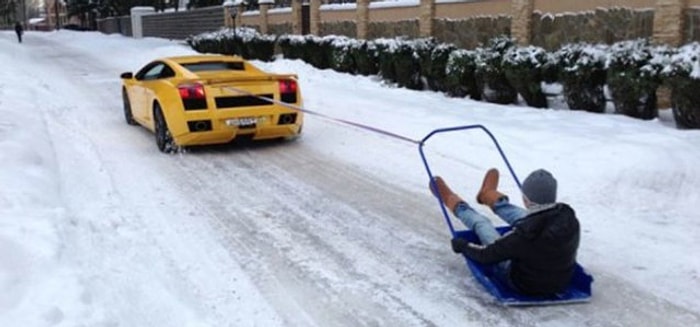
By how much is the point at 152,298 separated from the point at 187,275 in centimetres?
44

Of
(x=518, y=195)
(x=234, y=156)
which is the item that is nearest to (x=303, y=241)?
(x=518, y=195)

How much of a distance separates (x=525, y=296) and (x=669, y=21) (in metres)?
7.87

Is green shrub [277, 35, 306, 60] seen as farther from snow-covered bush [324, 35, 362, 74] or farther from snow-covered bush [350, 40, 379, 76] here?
snow-covered bush [350, 40, 379, 76]

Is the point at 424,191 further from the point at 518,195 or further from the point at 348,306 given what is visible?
the point at 348,306

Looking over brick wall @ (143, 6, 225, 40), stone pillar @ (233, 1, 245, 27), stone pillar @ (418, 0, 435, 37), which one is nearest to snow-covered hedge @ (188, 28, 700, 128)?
stone pillar @ (418, 0, 435, 37)

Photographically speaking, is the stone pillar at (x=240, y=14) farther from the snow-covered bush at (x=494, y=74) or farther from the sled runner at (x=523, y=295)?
the sled runner at (x=523, y=295)

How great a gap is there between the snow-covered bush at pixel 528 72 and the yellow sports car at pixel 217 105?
4725 mm

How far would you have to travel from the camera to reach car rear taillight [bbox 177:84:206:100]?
866 centimetres

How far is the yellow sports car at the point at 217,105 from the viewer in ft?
28.5

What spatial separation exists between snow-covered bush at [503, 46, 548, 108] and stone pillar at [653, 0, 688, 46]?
6.18 ft

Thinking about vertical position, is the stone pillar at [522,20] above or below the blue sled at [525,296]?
above

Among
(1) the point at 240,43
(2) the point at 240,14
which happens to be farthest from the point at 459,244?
(2) the point at 240,14

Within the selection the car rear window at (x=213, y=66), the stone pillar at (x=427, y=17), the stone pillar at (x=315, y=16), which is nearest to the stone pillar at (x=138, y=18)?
the stone pillar at (x=315, y=16)

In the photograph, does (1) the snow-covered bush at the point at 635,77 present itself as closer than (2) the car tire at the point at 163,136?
No
